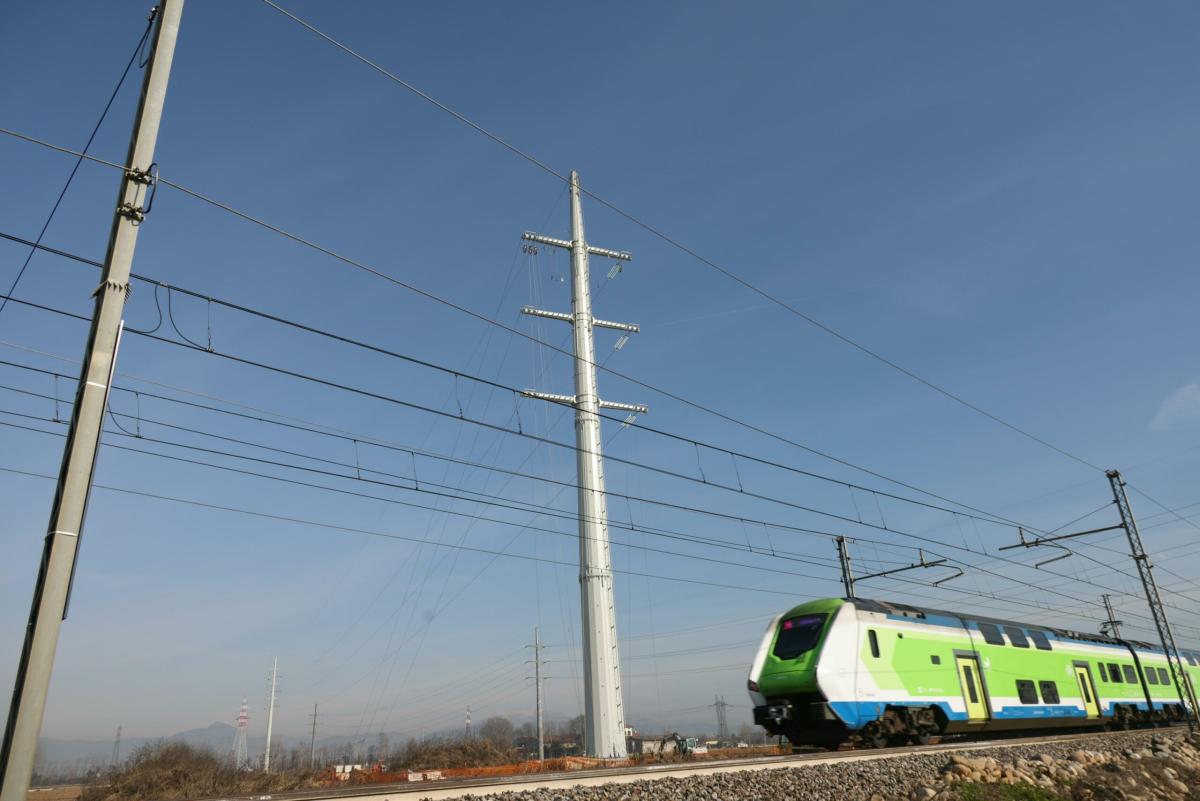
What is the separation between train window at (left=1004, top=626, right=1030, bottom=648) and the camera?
24484 millimetres

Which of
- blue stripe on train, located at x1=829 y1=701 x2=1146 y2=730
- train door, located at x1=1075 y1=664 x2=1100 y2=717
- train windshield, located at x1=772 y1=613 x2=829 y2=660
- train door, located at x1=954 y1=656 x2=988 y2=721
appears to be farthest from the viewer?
train door, located at x1=1075 y1=664 x2=1100 y2=717

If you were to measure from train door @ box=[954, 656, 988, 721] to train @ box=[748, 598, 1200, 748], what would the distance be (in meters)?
0.03

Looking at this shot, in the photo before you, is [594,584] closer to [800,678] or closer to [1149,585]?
[800,678]

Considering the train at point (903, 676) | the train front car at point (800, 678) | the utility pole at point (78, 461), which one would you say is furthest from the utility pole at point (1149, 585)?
the utility pole at point (78, 461)

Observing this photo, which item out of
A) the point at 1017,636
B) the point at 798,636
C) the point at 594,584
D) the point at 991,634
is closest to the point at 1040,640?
the point at 1017,636

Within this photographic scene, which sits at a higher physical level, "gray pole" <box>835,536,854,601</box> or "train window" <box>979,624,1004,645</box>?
"gray pole" <box>835,536,854,601</box>

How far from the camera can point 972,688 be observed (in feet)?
72.0

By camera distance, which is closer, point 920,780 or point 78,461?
point 78,461

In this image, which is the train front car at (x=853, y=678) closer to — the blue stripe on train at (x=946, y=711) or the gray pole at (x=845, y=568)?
the blue stripe on train at (x=946, y=711)

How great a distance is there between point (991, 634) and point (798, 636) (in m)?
8.14

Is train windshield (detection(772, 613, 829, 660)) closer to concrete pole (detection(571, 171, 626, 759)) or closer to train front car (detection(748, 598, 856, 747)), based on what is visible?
train front car (detection(748, 598, 856, 747))

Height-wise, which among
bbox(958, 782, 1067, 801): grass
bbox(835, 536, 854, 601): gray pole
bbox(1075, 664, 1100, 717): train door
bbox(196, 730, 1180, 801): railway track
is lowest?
bbox(958, 782, 1067, 801): grass

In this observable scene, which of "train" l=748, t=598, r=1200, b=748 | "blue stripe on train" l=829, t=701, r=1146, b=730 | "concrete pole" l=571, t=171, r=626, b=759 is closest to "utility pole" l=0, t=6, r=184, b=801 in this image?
"concrete pole" l=571, t=171, r=626, b=759

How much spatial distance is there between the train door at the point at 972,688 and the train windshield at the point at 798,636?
5.25 metres
